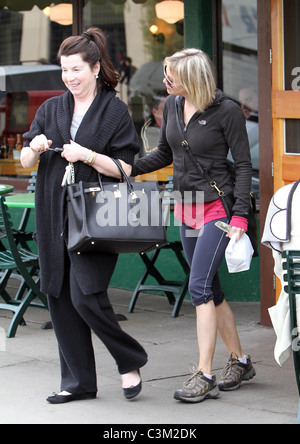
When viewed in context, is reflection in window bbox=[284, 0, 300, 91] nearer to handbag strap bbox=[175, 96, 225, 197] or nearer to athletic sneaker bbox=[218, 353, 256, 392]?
handbag strap bbox=[175, 96, 225, 197]

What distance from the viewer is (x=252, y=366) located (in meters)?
5.47

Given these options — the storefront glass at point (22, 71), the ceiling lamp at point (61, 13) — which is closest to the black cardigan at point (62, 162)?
the ceiling lamp at point (61, 13)

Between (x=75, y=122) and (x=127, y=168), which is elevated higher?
(x=75, y=122)

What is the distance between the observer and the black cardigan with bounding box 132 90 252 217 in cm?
499

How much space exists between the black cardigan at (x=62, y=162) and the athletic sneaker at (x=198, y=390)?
28.3 inches

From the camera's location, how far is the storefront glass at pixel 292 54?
6414 mm

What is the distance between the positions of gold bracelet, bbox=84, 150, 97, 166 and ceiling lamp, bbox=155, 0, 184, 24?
359 cm

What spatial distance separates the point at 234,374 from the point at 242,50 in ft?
11.7

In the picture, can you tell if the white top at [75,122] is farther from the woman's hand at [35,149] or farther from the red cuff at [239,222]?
the red cuff at [239,222]

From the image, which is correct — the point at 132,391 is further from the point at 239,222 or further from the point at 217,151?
the point at 217,151

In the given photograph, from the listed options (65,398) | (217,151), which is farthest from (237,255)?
(65,398)

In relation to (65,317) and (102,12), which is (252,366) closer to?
(65,317)

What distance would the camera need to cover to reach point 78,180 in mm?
4750

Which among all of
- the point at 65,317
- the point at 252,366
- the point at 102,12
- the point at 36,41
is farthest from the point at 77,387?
the point at 36,41
